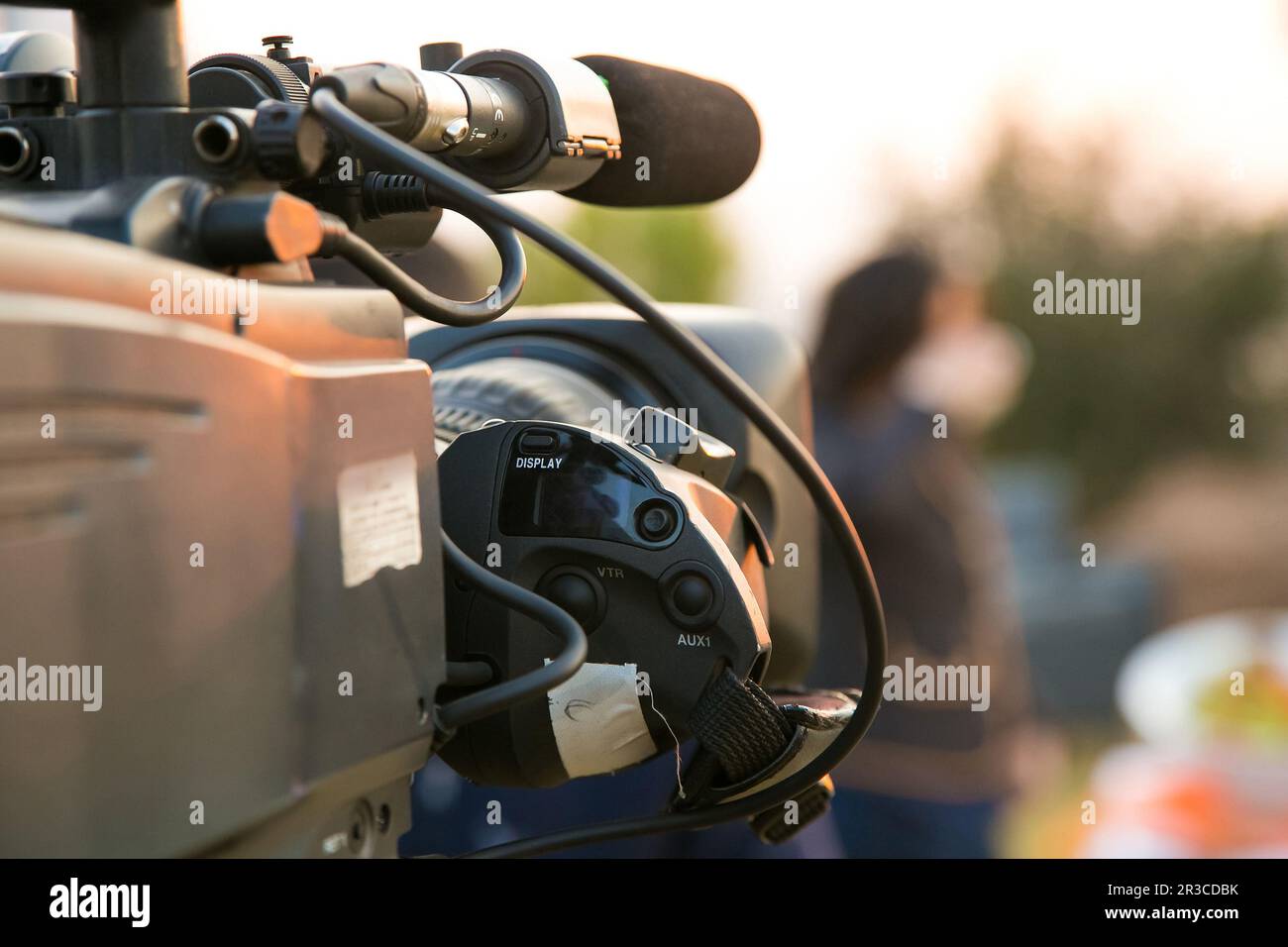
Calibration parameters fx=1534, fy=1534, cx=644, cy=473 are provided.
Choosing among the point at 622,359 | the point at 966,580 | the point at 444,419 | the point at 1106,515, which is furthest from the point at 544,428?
the point at 1106,515

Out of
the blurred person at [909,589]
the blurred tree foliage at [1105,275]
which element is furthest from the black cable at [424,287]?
the blurred tree foliage at [1105,275]

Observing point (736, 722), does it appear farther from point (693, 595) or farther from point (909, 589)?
point (909, 589)

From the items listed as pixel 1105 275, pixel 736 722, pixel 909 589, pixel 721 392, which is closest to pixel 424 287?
pixel 721 392

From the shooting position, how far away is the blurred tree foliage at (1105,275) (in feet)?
27.0

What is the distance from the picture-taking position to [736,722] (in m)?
0.84

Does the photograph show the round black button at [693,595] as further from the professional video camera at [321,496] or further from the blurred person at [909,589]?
the blurred person at [909,589]

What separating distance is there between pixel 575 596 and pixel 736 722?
0.37 ft

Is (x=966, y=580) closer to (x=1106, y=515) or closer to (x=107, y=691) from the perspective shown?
(x=107, y=691)

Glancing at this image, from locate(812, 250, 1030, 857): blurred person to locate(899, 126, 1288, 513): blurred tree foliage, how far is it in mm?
5931

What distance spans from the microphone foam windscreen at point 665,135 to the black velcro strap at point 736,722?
39cm

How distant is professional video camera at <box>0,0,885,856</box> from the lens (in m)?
0.60

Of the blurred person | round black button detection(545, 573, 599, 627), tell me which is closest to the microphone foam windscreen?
round black button detection(545, 573, 599, 627)

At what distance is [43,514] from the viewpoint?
58cm
